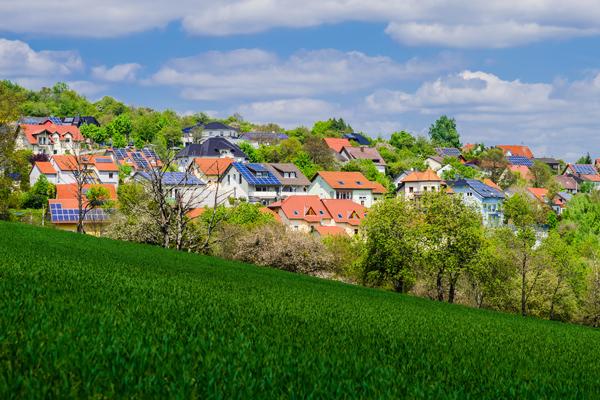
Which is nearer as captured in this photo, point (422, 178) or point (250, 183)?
point (250, 183)

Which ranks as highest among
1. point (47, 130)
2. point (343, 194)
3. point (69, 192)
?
point (47, 130)

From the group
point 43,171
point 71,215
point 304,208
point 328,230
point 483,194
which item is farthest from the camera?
point 483,194

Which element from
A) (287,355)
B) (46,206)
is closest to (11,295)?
(287,355)

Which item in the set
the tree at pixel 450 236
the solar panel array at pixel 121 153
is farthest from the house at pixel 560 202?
the tree at pixel 450 236

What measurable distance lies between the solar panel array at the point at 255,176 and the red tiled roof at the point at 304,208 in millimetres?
16922

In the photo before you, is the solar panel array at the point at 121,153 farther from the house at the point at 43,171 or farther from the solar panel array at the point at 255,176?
the solar panel array at the point at 255,176

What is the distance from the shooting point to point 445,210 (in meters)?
61.3

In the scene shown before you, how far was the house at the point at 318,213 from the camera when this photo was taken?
371 ft

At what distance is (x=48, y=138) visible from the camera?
16600 centimetres

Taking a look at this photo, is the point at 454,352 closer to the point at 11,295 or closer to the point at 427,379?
the point at 427,379

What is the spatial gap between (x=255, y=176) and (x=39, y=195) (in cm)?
4548

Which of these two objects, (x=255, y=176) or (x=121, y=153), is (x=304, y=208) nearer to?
(x=255, y=176)

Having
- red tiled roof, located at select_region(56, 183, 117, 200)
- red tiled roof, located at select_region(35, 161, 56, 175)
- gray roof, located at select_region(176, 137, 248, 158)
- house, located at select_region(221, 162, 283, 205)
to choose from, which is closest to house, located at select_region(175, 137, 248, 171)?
gray roof, located at select_region(176, 137, 248, 158)

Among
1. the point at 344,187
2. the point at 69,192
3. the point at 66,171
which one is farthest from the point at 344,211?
the point at 66,171
